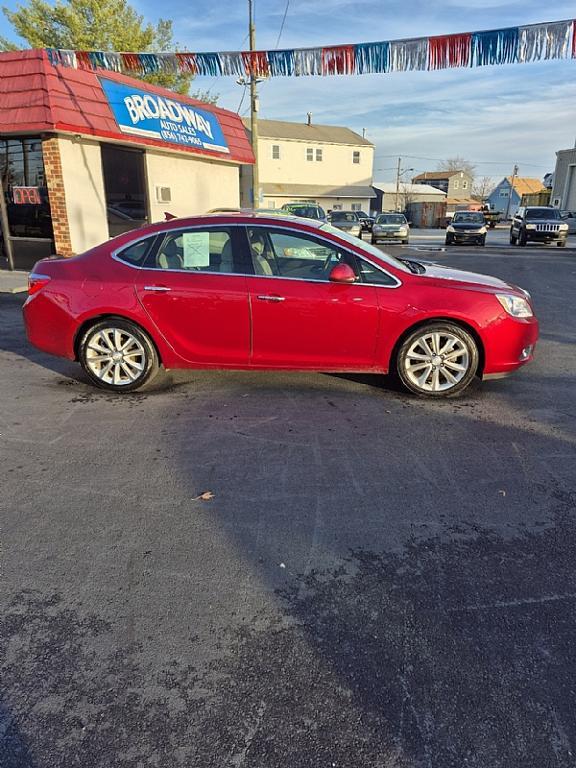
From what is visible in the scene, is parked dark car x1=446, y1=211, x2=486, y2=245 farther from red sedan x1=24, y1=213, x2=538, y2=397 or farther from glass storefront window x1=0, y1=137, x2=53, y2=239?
red sedan x1=24, y1=213, x2=538, y2=397

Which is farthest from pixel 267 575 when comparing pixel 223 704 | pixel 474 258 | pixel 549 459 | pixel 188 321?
pixel 474 258

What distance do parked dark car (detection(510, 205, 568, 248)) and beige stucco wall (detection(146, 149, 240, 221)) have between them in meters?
13.9

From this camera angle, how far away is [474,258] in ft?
60.8

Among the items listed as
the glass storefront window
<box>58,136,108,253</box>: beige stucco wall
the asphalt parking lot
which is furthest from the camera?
the glass storefront window

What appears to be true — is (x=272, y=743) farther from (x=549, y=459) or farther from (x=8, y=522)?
(x=549, y=459)

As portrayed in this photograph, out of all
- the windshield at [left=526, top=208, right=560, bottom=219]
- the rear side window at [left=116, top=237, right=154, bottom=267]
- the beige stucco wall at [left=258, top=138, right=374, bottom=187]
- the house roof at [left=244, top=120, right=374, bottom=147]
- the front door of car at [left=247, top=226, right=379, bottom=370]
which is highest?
the house roof at [left=244, top=120, right=374, bottom=147]

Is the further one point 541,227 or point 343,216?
point 343,216

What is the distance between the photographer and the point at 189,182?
15.3 metres

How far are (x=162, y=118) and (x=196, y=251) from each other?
10016 millimetres

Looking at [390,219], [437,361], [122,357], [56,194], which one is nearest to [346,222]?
[390,219]

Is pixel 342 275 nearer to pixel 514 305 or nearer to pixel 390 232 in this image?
pixel 514 305

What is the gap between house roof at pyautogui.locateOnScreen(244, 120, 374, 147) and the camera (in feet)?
155

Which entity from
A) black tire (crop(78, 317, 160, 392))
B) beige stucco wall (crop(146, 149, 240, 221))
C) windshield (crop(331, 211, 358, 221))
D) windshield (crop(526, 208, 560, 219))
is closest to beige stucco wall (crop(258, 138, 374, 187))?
windshield (crop(331, 211, 358, 221))

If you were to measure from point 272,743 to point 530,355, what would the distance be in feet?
13.9
